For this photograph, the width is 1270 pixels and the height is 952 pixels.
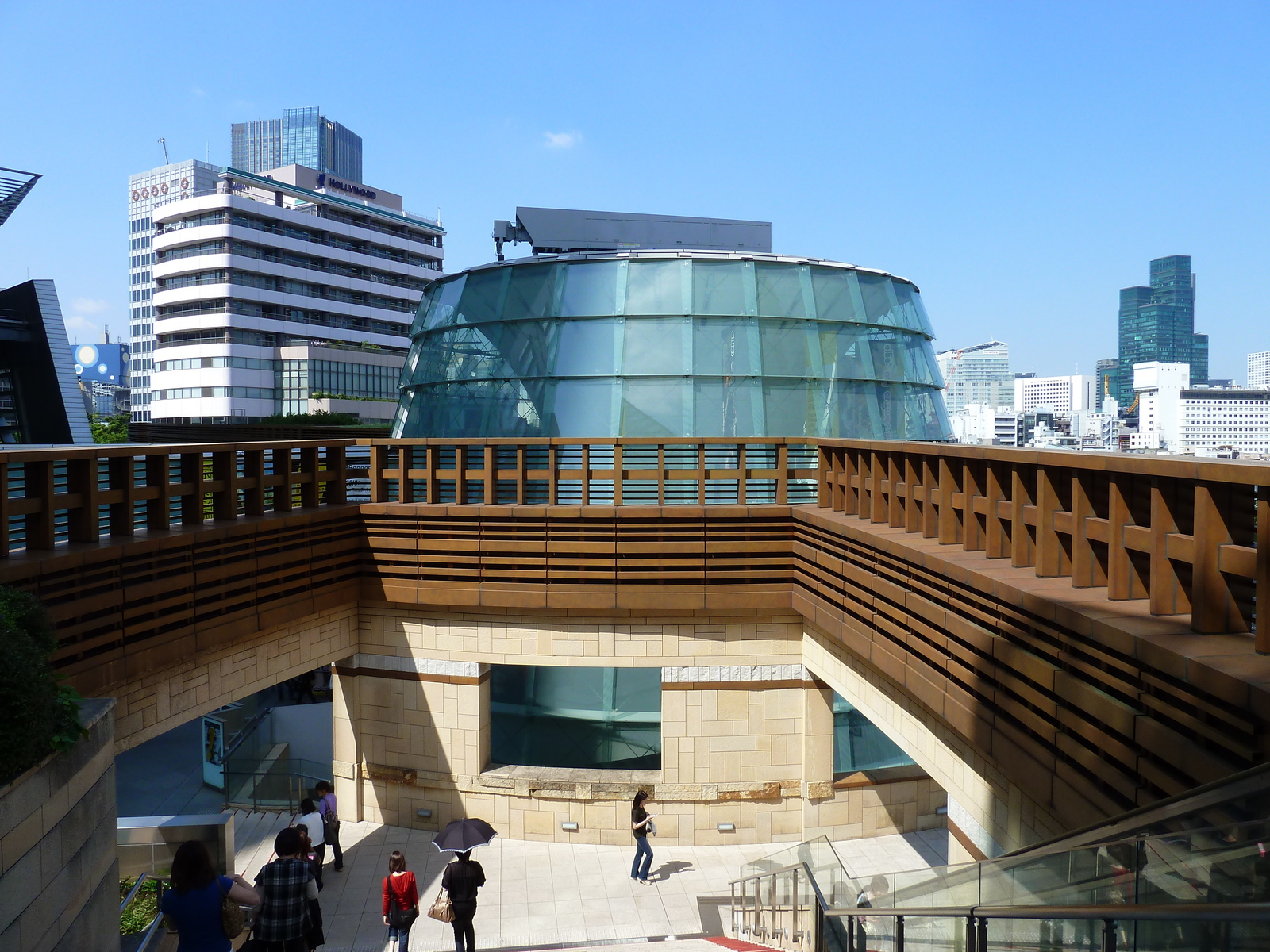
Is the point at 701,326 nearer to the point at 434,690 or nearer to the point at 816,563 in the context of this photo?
the point at 816,563

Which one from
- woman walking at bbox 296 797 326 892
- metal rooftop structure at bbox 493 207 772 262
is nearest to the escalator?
woman walking at bbox 296 797 326 892

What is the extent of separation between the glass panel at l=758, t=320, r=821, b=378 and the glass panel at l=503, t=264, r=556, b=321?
12.5 ft

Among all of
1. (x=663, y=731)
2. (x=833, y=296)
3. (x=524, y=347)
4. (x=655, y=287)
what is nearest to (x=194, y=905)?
(x=663, y=731)

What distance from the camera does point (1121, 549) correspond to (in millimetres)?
5531

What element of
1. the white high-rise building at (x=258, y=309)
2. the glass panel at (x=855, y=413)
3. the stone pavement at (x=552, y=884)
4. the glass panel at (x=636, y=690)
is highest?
the white high-rise building at (x=258, y=309)

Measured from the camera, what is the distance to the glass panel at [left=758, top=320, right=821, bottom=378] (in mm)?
15633

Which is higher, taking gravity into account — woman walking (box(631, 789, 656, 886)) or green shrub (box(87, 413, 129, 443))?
green shrub (box(87, 413, 129, 443))

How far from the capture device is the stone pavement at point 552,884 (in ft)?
33.9

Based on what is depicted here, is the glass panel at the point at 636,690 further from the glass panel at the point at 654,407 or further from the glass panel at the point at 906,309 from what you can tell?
the glass panel at the point at 906,309

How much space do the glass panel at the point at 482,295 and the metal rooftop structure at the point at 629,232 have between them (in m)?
4.66

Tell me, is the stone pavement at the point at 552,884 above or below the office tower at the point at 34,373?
below

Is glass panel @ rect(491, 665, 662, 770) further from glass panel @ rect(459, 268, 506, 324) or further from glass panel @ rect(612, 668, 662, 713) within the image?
glass panel @ rect(459, 268, 506, 324)

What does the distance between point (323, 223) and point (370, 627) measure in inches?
2993

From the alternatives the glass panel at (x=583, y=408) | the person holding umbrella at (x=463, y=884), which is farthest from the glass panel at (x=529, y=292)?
the person holding umbrella at (x=463, y=884)
